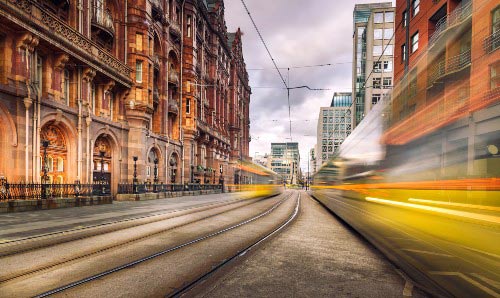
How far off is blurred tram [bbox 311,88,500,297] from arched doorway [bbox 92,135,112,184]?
2223cm

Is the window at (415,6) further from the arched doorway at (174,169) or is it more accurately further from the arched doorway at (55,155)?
the arched doorway at (55,155)

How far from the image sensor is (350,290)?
14.6ft

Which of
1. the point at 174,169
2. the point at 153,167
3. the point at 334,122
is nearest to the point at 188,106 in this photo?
the point at 174,169

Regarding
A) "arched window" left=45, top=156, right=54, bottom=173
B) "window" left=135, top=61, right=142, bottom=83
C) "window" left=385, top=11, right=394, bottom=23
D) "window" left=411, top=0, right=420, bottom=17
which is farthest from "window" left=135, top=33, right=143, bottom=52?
"window" left=385, top=11, right=394, bottom=23

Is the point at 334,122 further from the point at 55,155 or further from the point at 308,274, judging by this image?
the point at 308,274

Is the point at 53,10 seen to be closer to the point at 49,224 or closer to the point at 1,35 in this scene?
the point at 1,35

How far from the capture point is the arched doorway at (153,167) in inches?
1236

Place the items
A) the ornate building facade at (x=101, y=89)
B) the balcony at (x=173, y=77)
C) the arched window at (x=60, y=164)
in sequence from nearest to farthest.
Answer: the ornate building facade at (x=101, y=89), the arched window at (x=60, y=164), the balcony at (x=173, y=77)

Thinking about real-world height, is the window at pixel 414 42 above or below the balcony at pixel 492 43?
above

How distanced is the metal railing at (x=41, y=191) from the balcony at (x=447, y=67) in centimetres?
1662

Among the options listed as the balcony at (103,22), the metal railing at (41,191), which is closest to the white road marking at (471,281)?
the metal railing at (41,191)

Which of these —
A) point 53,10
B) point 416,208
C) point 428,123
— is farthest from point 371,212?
point 53,10

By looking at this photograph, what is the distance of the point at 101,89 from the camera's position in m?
24.2

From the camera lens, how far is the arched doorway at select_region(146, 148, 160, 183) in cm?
3141
